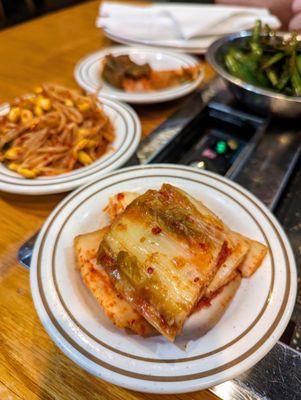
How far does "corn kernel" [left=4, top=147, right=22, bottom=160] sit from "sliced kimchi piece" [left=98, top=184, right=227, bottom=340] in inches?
26.2

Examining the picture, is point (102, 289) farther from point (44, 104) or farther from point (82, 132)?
point (44, 104)

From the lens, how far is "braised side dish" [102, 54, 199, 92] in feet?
5.87

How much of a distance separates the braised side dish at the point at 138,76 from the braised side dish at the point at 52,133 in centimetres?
28

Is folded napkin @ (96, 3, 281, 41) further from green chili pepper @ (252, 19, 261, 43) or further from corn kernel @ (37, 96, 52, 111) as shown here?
corn kernel @ (37, 96, 52, 111)

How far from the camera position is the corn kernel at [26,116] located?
1441 mm

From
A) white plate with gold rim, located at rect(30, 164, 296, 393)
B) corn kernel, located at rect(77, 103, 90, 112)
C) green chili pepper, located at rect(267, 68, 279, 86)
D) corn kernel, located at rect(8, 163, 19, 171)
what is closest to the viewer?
white plate with gold rim, located at rect(30, 164, 296, 393)

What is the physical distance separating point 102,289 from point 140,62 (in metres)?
1.64

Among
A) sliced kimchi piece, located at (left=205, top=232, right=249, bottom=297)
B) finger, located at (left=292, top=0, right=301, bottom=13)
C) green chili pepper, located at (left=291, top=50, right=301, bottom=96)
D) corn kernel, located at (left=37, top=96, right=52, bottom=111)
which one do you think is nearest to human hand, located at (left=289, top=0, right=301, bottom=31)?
finger, located at (left=292, top=0, right=301, bottom=13)

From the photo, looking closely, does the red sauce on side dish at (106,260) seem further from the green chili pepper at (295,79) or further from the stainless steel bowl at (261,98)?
the green chili pepper at (295,79)

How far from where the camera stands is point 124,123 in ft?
4.90

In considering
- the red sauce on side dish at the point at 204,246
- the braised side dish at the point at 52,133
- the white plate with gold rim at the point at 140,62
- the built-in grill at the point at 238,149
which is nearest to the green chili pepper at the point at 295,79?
the built-in grill at the point at 238,149

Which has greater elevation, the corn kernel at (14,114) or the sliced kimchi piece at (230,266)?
the corn kernel at (14,114)

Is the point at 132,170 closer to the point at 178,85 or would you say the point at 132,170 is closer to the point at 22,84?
the point at 178,85

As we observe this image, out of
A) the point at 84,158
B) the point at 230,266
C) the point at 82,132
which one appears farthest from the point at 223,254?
the point at 82,132
